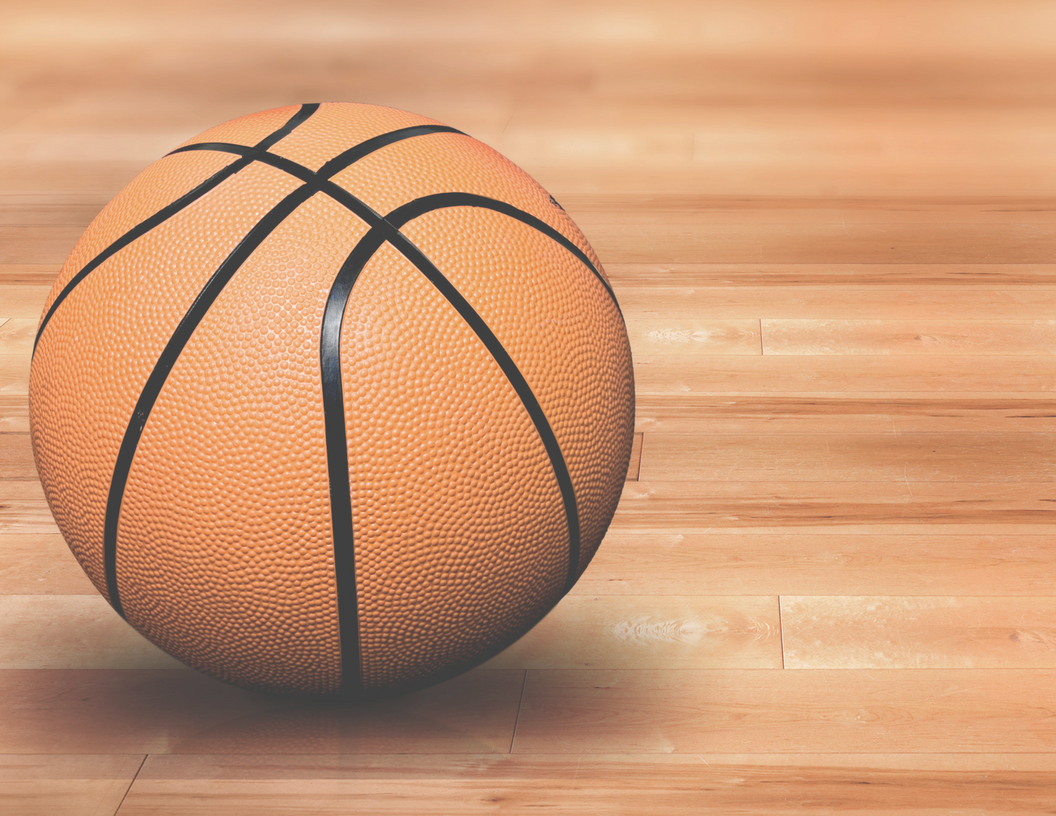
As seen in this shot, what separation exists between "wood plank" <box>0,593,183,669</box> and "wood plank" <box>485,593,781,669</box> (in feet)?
1.67

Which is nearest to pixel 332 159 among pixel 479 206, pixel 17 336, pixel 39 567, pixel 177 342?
pixel 479 206

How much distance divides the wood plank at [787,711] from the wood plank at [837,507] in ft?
1.15

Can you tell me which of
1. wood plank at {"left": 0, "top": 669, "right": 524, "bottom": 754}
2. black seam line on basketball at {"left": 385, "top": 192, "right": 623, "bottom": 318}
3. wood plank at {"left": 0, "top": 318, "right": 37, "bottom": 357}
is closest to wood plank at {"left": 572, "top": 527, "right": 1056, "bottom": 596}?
wood plank at {"left": 0, "top": 669, "right": 524, "bottom": 754}

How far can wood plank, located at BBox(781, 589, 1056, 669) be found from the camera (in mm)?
1508

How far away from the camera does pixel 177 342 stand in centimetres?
118

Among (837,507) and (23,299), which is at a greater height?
(23,299)

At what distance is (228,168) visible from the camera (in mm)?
1305

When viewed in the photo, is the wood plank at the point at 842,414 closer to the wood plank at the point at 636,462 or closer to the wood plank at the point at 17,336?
the wood plank at the point at 636,462

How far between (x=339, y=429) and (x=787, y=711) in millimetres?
702

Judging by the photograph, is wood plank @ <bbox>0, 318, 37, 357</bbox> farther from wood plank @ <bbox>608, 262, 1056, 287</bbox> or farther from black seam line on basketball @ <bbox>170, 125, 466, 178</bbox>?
wood plank @ <bbox>608, 262, 1056, 287</bbox>

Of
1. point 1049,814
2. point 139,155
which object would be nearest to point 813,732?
point 1049,814

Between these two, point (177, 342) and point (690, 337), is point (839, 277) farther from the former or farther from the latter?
point (177, 342)

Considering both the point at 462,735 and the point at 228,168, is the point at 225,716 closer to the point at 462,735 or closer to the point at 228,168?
the point at 462,735

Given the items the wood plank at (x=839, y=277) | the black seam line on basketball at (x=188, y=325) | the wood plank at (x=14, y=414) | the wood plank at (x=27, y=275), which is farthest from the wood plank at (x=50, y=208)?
the black seam line on basketball at (x=188, y=325)
